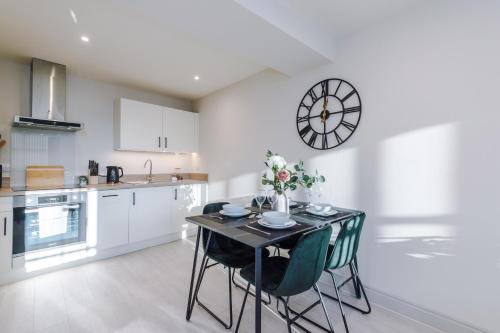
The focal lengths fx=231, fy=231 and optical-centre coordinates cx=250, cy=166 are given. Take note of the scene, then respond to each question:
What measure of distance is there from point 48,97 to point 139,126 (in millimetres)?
1071

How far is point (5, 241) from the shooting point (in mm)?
2293

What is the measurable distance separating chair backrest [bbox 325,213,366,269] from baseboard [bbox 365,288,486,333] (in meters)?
0.60

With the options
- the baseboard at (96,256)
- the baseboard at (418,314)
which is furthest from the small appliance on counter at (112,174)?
the baseboard at (418,314)

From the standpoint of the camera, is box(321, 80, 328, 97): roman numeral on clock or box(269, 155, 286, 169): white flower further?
box(321, 80, 328, 97): roman numeral on clock

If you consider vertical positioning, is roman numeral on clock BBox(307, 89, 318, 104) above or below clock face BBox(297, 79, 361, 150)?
above

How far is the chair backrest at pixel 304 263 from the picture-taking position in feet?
4.23

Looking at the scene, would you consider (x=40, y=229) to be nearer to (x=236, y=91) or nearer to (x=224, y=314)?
(x=224, y=314)

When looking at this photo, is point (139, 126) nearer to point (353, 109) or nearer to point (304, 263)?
point (353, 109)

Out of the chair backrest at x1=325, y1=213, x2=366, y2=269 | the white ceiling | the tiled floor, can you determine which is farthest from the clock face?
the tiled floor

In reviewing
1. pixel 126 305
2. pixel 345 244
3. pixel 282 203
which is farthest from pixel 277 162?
pixel 126 305

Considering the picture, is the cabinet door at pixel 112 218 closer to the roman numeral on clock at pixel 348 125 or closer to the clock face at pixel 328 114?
the clock face at pixel 328 114

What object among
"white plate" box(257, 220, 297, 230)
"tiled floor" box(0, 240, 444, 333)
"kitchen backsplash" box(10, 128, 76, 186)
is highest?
"kitchen backsplash" box(10, 128, 76, 186)

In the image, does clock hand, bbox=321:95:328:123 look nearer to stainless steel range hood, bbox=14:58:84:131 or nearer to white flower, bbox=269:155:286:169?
white flower, bbox=269:155:286:169

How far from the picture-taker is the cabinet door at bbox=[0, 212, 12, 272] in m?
2.27
